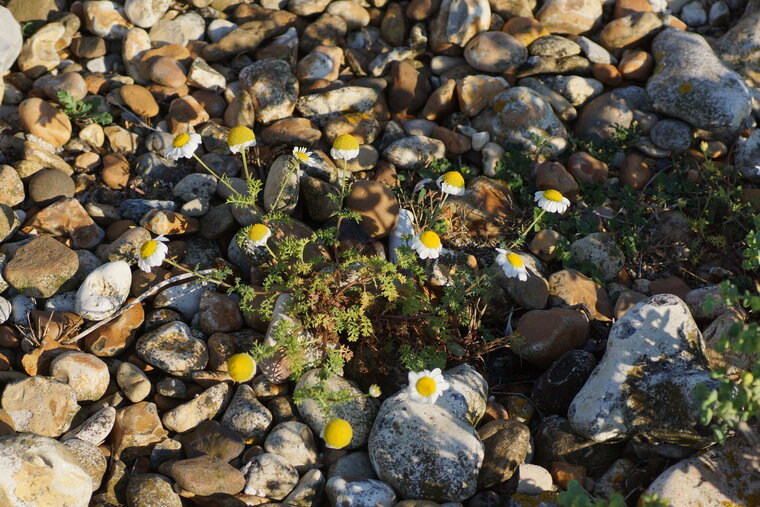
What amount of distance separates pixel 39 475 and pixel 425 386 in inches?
75.4

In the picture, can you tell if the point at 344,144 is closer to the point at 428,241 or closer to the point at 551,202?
the point at 428,241

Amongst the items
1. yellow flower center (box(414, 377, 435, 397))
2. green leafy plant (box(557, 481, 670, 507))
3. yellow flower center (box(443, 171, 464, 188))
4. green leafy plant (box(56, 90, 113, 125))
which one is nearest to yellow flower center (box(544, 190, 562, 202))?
yellow flower center (box(443, 171, 464, 188))

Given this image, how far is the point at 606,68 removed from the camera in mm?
6469

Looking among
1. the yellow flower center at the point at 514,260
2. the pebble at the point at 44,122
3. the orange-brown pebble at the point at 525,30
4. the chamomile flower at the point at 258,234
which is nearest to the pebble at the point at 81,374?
the chamomile flower at the point at 258,234

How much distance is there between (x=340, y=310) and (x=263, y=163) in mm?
1808

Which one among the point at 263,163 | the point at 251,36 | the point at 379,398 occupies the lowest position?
the point at 379,398

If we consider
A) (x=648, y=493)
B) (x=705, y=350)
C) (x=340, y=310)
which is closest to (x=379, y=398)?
(x=340, y=310)

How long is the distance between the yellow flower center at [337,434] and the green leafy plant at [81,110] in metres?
3.47

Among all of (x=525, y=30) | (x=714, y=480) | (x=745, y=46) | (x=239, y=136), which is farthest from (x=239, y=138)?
(x=745, y=46)

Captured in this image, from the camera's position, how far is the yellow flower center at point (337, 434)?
12.3 feet

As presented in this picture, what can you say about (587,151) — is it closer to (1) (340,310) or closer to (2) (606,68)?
(2) (606,68)

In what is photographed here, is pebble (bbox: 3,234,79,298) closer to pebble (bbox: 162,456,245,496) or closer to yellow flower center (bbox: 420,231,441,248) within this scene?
pebble (bbox: 162,456,245,496)

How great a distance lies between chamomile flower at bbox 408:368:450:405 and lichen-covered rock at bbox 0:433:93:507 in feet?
5.52

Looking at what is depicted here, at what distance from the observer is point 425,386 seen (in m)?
3.85
